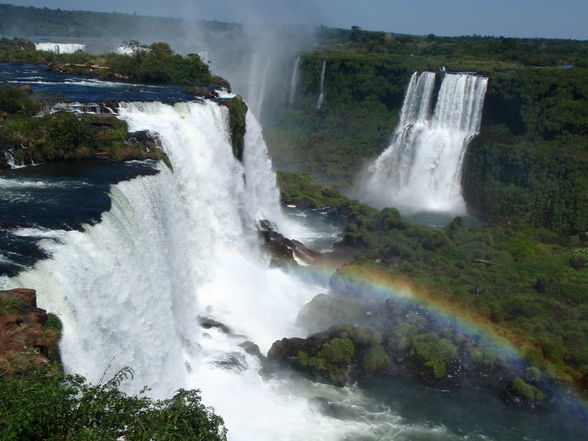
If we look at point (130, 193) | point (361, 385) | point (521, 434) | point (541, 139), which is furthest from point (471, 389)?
point (541, 139)

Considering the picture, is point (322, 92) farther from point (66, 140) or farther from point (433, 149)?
point (66, 140)

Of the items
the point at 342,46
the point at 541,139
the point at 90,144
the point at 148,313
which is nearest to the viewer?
the point at 148,313

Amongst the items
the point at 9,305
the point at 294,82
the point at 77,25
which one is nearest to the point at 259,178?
the point at 9,305

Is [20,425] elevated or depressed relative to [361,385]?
depressed

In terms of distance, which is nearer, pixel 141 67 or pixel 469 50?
pixel 141 67

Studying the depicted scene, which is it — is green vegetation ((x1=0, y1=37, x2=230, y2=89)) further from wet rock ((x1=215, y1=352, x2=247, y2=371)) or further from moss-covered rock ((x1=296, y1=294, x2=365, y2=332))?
wet rock ((x1=215, y1=352, x2=247, y2=371))

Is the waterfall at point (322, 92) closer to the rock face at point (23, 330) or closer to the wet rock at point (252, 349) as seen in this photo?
the wet rock at point (252, 349)

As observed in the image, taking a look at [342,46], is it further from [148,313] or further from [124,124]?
[148,313]
